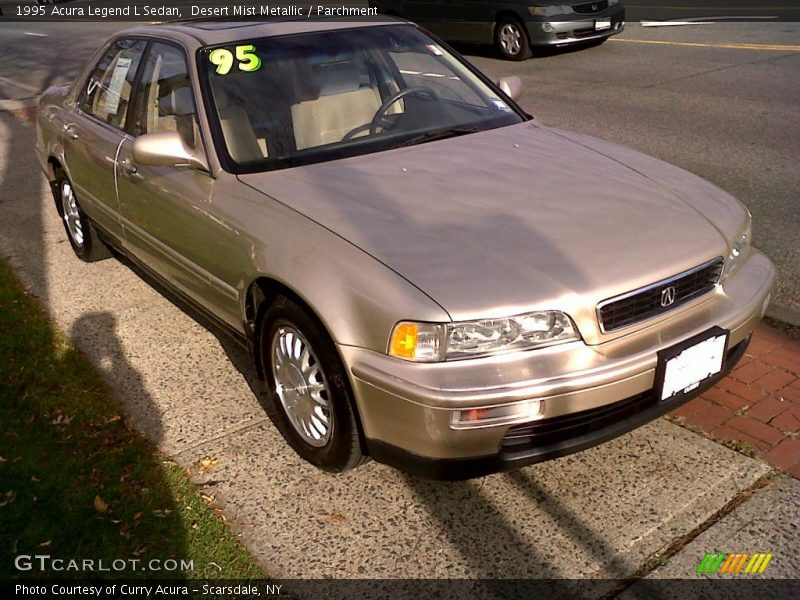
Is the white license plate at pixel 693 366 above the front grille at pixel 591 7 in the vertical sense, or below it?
above

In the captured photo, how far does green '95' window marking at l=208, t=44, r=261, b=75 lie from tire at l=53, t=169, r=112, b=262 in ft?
6.54

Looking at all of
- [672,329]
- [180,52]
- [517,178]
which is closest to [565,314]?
[672,329]

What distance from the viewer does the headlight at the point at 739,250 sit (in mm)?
3418

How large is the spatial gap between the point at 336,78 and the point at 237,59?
48 cm

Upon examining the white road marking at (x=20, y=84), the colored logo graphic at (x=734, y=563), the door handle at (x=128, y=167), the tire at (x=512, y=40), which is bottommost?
the white road marking at (x=20, y=84)

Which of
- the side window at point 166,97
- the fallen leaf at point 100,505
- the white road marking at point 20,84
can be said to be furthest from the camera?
the white road marking at point 20,84

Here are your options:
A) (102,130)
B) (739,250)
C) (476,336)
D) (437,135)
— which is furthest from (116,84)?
(739,250)

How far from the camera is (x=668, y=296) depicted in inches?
122

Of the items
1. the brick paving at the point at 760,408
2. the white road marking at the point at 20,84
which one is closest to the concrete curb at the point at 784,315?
the brick paving at the point at 760,408

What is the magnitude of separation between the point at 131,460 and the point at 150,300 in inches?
75.2

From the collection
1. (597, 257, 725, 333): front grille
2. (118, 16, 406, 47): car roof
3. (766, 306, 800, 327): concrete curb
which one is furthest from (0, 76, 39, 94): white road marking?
(597, 257, 725, 333): front grille

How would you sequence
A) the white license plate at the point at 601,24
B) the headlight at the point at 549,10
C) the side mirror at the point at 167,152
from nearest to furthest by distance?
the side mirror at the point at 167,152, the headlight at the point at 549,10, the white license plate at the point at 601,24

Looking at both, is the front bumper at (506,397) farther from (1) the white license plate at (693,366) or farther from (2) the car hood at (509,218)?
(2) the car hood at (509,218)

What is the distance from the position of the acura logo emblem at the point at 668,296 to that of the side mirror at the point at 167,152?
6.59 feet
